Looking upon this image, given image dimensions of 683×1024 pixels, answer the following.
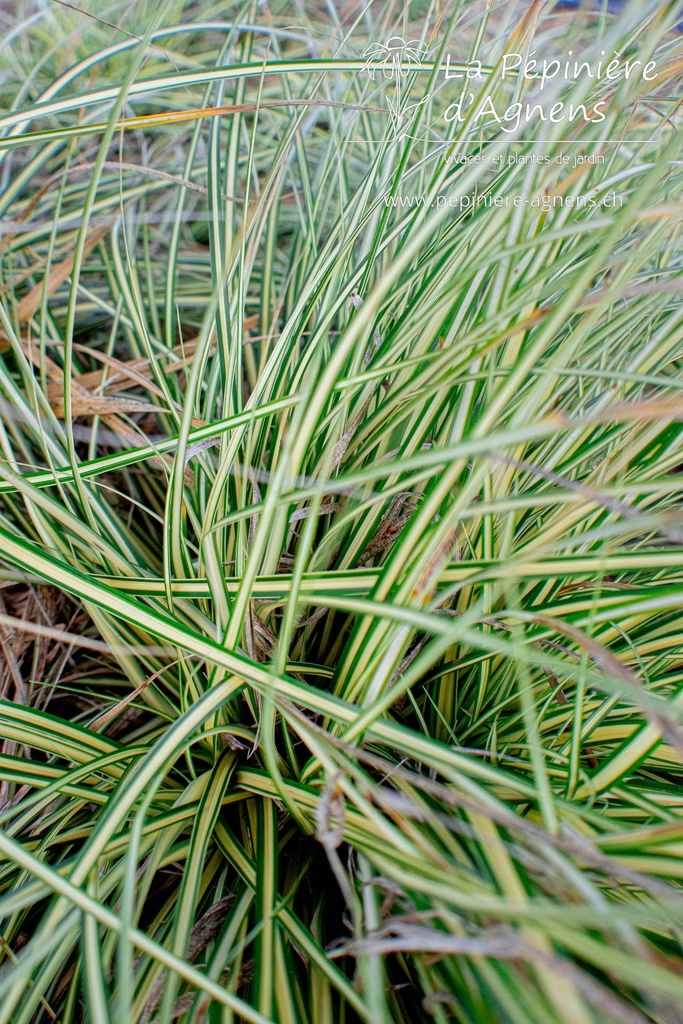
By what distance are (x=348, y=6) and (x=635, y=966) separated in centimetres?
146

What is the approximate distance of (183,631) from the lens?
14.3 inches

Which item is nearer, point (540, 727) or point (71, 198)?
point (540, 727)

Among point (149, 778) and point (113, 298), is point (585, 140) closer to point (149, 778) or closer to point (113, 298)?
point (149, 778)

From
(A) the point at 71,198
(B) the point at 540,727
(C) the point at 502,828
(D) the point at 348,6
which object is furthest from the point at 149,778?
(D) the point at 348,6

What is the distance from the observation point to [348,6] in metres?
1.15

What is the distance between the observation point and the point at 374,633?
14.6 inches

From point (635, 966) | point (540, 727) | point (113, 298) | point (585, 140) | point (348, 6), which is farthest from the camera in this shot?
point (348, 6)

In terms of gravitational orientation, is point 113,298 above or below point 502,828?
above

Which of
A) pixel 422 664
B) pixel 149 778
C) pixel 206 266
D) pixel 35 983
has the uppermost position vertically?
pixel 206 266

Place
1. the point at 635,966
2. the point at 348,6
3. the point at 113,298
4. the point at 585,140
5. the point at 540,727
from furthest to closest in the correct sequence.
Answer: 1. the point at 348,6
2. the point at 113,298
3. the point at 540,727
4. the point at 585,140
5. the point at 635,966

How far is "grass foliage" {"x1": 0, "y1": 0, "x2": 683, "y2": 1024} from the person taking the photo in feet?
0.89

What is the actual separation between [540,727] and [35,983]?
0.37 metres

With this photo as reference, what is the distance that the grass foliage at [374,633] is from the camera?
0.27 m

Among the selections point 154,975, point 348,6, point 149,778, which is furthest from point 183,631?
point 348,6
